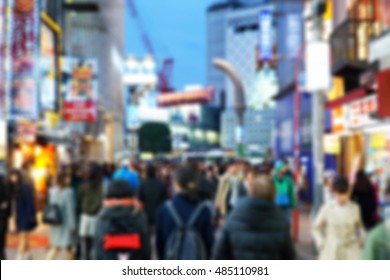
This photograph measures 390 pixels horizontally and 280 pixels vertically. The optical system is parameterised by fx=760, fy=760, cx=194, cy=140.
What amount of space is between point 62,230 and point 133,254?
213 inches

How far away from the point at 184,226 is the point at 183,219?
0.23 ft

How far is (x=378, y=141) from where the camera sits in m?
20.7

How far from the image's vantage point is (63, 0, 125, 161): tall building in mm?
57056

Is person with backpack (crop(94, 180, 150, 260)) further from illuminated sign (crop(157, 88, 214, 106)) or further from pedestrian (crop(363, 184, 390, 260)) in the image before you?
illuminated sign (crop(157, 88, 214, 106))

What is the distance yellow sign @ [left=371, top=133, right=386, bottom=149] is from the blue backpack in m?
14.1

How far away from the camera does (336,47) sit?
77.2ft

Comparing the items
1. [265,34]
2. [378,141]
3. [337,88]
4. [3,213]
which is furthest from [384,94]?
[265,34]

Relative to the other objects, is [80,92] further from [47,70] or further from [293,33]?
[293,33]

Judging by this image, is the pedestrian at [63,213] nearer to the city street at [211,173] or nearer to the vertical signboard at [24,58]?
the city street at [211,173]

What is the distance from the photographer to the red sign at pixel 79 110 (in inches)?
1513

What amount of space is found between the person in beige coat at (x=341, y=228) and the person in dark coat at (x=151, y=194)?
5355 mm

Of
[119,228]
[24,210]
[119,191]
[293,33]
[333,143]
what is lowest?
[24,210]

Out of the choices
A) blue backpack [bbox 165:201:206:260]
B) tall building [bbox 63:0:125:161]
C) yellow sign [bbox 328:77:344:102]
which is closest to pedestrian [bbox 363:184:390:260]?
blue backpack [bbox 165:201:206:260]

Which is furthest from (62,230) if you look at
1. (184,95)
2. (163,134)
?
(184,95)
